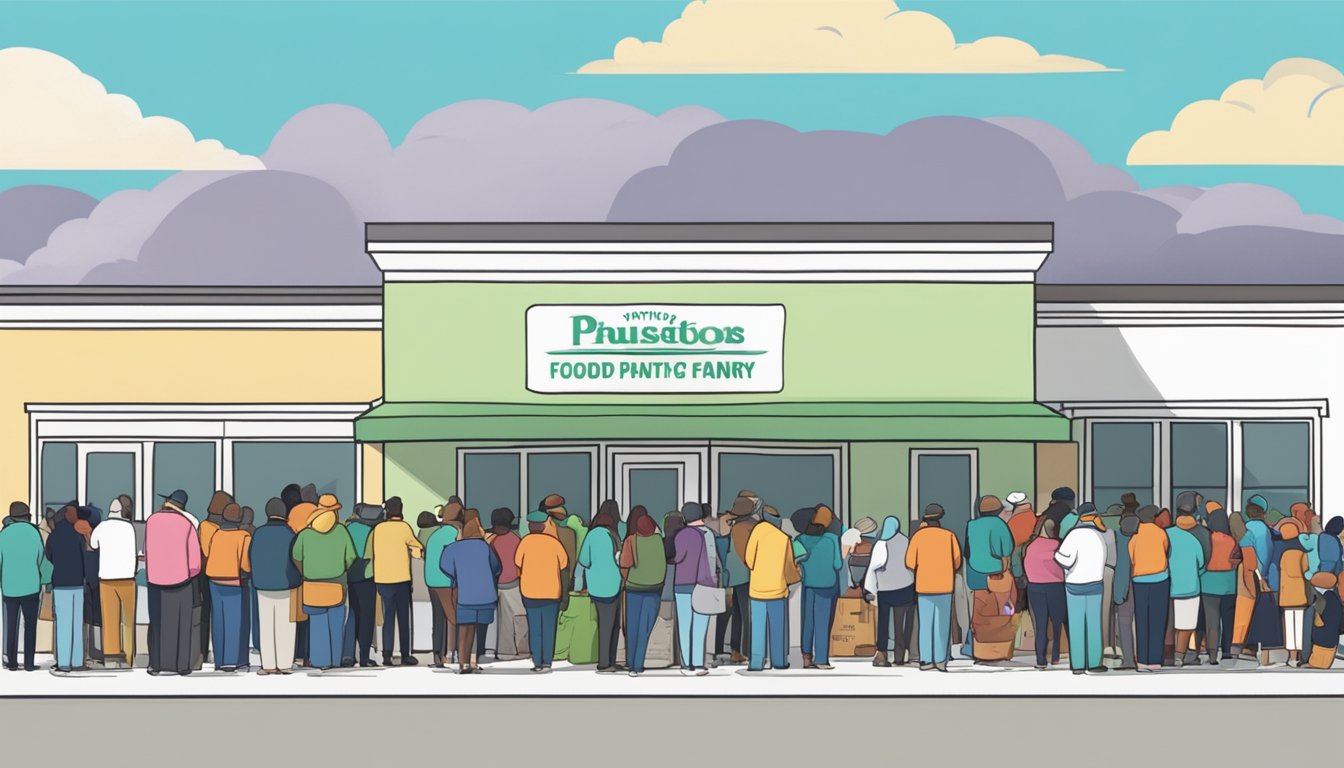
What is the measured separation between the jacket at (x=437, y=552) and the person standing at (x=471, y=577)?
0.23 meters

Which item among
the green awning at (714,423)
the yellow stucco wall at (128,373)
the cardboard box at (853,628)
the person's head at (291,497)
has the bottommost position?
the cardboard box at (853,628)

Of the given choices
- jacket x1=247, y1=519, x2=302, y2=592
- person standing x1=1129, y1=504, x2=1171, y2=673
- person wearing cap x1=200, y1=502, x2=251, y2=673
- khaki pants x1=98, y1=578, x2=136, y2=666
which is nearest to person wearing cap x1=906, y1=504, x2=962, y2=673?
person standing x1=1129, y1=504, x2=1171, y2=673

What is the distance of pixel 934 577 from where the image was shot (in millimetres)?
16062

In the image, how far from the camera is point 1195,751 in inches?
457

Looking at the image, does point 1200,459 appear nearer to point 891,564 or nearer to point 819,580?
point 891,564

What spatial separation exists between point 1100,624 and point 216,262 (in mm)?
56607

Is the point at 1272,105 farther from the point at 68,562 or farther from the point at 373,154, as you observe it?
the point at 68,562

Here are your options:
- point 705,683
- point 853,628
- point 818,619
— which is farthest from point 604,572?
point 853,628

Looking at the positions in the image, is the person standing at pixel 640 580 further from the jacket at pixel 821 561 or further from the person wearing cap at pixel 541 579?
the jacket at pixel 821 561

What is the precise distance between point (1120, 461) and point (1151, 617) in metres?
6.01

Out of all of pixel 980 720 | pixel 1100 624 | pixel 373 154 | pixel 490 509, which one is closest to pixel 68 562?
pixel 490 509

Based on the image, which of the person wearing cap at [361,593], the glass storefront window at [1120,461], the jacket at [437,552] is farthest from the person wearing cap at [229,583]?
the glass storefront window at [1120,461]

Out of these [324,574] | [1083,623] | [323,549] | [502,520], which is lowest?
[1083,623]

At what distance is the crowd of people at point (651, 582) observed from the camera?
15930mm
